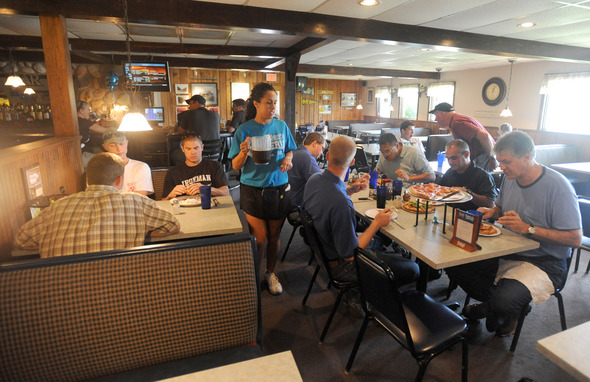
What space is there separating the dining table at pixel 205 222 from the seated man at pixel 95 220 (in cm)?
24

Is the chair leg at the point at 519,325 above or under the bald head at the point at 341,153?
under

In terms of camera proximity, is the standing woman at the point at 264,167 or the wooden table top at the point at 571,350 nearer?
the wooden table top at the point at 571,350

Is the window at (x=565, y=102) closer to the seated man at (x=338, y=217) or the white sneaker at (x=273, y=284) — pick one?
the seated man at (x=338, y=217)

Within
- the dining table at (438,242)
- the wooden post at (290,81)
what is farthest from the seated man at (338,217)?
the wooden post at (290,81)

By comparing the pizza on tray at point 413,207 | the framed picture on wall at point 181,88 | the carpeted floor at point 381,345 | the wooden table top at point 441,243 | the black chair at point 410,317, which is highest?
the framed picture on wall at point 181,88

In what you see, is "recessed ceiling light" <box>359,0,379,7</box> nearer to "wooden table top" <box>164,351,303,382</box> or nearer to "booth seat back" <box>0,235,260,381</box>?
"booth seat back" <box>0,235,260,381</box>

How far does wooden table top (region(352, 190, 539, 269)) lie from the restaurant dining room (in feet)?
0.05

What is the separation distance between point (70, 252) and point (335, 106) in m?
13.0

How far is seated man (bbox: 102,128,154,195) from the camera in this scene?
2635 millimetres

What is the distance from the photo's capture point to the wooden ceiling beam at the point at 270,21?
289 cm

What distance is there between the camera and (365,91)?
45.5ft

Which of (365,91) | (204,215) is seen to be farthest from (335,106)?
(204,215)

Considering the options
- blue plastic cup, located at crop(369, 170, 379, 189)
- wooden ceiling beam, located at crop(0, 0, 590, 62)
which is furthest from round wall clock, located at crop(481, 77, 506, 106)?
blue plastic cup, located at crop(369, 170, 379, 189)

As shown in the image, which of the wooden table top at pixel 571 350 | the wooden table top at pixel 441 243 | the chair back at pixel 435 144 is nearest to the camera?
the wooden table top at pixel 571 350
